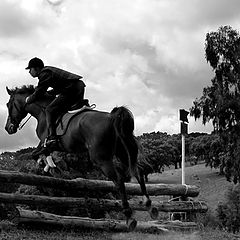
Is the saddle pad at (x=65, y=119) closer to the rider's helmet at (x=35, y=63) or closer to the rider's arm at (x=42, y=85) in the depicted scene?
the rider's arm at (x=42, y=85)

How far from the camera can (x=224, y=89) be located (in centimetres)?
2614

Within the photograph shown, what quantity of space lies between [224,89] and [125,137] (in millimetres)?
20629

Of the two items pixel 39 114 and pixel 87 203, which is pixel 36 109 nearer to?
pixel 39 114

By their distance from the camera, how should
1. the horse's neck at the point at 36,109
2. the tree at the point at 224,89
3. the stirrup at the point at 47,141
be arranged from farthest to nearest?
the tree at the point at 224,89 → the horse's neck at the point at 36,109 → the stirrup at the point at 47,141

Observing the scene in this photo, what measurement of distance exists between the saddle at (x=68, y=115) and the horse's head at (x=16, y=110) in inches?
43.8

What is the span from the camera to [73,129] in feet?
22.5

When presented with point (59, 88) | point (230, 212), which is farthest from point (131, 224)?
point (230, 212)

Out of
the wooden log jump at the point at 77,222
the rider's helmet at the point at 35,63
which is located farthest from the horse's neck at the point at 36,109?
the wooden log jump at the point at 77,222

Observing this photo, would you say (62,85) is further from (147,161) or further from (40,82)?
(147,161)

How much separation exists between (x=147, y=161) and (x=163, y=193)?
11.2 feet

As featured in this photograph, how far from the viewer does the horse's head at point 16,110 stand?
8.02 meters

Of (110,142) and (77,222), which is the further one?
(77,222)

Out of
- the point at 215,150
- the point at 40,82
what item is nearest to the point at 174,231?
the point at 40,82

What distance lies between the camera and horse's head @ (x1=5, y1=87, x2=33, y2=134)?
26.3 feet
